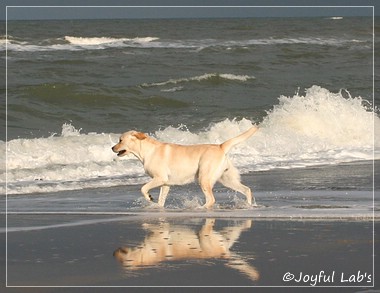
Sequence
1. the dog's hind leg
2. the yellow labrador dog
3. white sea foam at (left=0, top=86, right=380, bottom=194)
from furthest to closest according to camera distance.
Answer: white sea foam at (left=0, top=86, right=380, bottom=194)
the dog's hind leg
the yellow labrador dog

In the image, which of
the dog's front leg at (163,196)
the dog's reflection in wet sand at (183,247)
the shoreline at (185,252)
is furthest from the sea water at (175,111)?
the dog's reflection in wet sand at (183,247)

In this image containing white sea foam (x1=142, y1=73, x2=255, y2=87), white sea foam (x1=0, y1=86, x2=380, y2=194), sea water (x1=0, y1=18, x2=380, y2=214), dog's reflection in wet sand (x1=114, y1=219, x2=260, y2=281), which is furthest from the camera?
white sea foam (x1=142, y1=73, x2=255, y2=87)

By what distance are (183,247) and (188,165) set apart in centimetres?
289

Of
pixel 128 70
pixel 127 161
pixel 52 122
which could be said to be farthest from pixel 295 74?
pixel 127 161

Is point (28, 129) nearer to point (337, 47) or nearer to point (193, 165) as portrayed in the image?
point (193, 165)

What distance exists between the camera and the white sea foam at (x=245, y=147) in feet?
45.8

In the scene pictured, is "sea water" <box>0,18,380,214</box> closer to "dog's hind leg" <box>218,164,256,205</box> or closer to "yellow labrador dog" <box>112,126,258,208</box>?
"yellow labrador dog" <box>112,126,258,208</box>

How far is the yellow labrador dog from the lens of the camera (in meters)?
10.7

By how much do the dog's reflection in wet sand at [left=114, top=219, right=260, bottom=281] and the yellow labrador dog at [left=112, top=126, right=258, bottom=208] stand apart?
142 cm

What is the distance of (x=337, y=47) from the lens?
167 feet

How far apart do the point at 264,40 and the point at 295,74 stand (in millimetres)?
23461

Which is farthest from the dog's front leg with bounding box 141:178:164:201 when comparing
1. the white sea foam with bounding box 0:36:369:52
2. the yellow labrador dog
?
the white sea foam with bounding box 0:36:369:52

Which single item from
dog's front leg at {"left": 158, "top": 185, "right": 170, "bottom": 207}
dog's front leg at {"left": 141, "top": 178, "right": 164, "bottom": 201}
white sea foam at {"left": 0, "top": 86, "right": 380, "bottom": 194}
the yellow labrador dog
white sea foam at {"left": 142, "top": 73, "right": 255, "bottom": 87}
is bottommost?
white sea foam at {"left": 142, "top": 73, "right": 255, "bottom": 87}

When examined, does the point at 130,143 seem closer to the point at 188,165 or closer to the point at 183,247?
the point at 188,165
